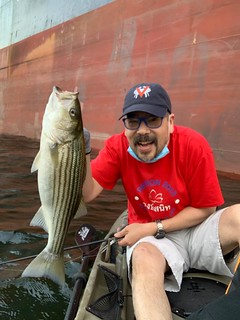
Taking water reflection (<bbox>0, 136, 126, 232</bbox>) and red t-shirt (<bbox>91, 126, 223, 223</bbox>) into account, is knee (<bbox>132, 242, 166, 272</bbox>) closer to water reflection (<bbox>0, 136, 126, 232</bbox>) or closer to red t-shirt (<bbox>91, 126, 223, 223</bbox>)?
red t-shirt (<bbox>91, 126, 223, 223</bbox>)

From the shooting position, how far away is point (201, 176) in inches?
108

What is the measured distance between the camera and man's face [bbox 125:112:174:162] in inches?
103

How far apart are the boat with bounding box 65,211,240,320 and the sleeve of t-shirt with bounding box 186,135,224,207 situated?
51 cm

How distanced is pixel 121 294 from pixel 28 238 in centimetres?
269

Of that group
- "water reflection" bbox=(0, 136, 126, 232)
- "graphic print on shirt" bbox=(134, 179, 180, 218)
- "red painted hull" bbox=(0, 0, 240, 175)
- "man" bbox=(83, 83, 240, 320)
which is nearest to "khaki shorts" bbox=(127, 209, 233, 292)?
"man" bbox=(83, 83, 240, 320)

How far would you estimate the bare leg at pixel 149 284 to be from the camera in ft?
7.05

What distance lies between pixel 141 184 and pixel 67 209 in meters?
0.68

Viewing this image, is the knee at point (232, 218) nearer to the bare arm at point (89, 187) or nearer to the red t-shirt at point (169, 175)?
the red t-shirt at point (169, 175)

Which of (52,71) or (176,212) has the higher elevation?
(52,71)

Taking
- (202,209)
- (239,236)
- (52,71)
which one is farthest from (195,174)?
(52,71)

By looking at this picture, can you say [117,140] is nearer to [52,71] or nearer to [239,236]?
[239,236]

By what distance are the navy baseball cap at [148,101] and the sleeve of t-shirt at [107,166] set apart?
436 millimetres

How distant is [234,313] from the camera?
5.32 ft

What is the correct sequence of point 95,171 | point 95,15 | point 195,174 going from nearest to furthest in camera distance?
point 195,174
point 95,171
point 95,15
